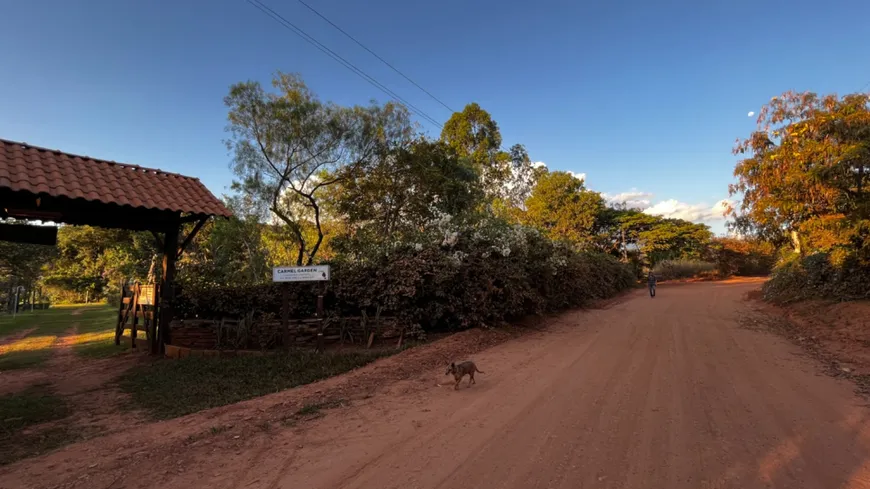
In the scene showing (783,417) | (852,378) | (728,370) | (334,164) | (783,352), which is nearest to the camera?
(783,417)

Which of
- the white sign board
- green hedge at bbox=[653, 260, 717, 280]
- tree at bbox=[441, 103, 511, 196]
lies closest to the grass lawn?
the white sign board

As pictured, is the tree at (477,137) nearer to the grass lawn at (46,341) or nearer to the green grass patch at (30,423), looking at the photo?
the grass lawn at (46,341)

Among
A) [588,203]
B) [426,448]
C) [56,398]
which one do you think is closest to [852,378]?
[426,448]

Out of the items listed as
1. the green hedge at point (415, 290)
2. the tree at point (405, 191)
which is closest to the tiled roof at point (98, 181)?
the green hedge at point (415, 290)

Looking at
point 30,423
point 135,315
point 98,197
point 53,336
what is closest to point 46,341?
point 53,336

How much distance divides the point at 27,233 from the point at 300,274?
210 inches

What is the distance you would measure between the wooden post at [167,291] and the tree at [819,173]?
16078mm

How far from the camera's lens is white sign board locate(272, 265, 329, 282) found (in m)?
8.56

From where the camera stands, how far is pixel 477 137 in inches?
964

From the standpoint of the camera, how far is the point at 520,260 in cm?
1232

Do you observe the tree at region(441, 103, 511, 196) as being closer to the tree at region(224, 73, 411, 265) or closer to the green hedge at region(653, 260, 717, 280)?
the tree at region(224, 73, 411, 265)

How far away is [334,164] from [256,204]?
325cm

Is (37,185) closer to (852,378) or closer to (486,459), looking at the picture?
(486,459)

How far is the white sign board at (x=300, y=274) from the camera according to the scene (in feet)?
28.1
